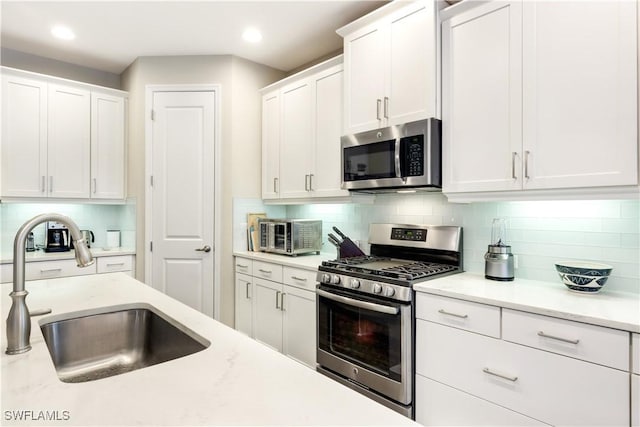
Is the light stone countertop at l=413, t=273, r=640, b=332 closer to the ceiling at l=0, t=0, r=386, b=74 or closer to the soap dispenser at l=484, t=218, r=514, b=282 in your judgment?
the soap dispenser at l=484, t=218, r=514, b=282

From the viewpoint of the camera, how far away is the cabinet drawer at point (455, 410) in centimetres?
165

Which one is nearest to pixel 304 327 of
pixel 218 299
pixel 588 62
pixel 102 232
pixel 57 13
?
pixel 218 299

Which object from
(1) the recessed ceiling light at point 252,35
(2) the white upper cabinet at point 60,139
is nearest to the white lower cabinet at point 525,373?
(1) the recessed ceiling light at point 252,35

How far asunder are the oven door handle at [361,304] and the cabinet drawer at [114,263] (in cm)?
212

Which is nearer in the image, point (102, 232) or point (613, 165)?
point (613, 165)

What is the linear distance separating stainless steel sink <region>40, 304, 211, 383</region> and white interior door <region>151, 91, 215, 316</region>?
204 cm

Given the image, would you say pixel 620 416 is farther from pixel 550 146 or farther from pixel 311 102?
pixel 311 102

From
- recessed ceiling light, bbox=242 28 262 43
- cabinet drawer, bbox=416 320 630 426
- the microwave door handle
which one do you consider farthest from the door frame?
cabinet drawer, bbox=416 320 630 426

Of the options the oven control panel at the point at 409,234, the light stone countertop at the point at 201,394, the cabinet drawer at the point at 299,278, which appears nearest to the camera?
the light stone countertop at the point at 201,394

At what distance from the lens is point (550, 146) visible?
69.4 inches

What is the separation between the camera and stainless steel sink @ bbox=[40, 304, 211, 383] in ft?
4.26

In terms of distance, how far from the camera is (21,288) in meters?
1.05

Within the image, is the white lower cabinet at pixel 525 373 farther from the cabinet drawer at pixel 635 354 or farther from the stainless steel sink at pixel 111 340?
the stainless steel sink at pixel 111 340

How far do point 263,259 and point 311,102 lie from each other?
139 centimetres
